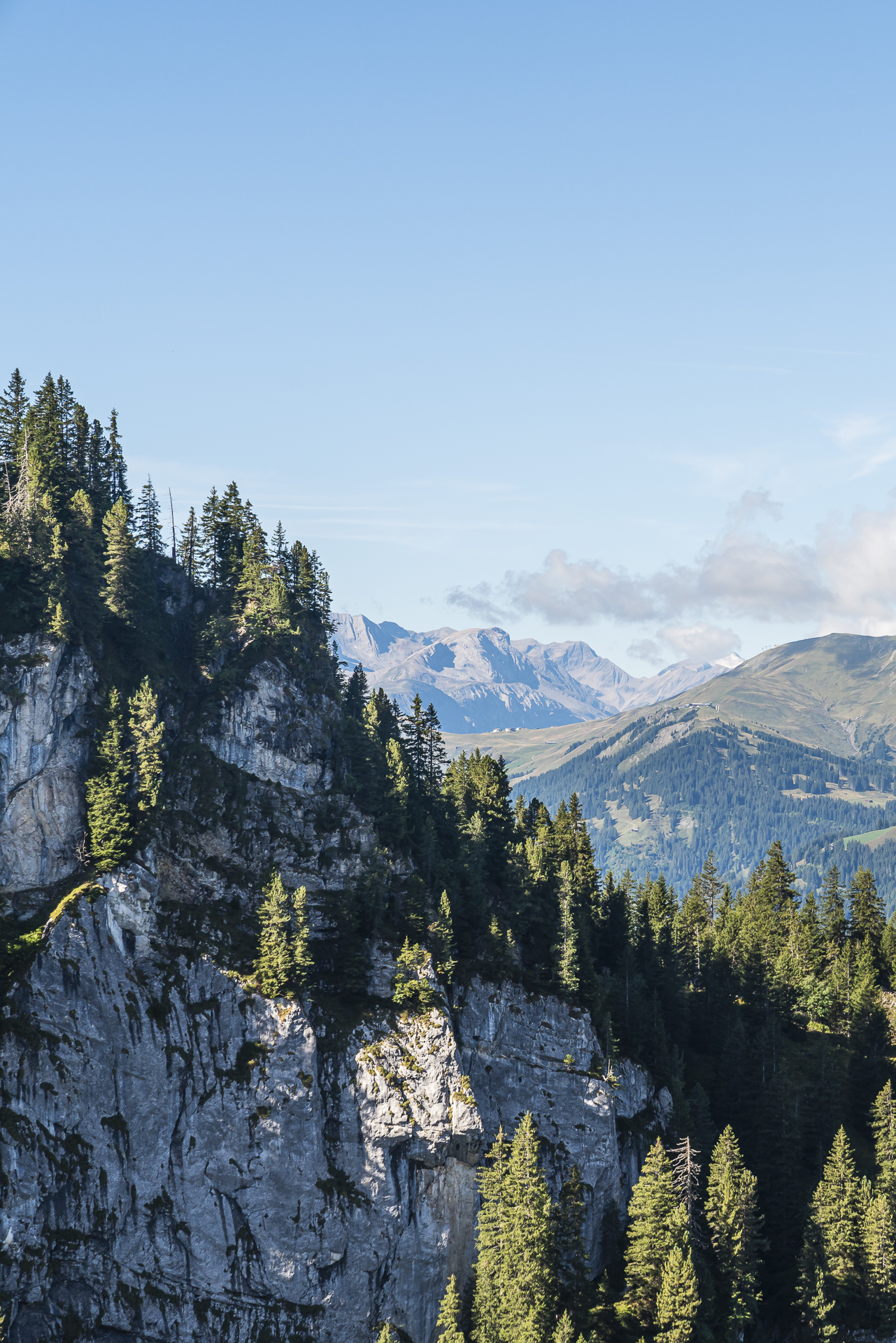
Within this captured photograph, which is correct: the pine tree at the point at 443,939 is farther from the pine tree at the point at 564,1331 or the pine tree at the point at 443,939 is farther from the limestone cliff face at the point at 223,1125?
the pine tree at the point at 564,1331

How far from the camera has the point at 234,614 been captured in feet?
370

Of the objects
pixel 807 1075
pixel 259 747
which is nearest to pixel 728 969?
pixel 807 1075

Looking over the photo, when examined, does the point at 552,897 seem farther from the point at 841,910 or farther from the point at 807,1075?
the point at 841,910

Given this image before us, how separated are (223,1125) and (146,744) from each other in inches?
1361

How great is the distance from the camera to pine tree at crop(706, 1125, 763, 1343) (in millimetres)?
83562

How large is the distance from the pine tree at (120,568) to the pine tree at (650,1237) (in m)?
71.9

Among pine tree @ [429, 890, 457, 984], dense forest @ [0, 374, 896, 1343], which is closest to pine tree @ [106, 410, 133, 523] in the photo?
dense forest @ [0, 374, 896, 1343]

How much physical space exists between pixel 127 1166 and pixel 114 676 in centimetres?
4395

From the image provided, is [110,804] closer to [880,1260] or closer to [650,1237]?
[650,1237]

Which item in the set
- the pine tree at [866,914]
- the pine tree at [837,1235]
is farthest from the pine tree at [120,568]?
the pine tree at [866,914]

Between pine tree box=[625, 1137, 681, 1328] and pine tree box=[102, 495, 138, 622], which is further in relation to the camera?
pine tree box=[102, 495, 138, 622]

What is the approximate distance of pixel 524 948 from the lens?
10675cm

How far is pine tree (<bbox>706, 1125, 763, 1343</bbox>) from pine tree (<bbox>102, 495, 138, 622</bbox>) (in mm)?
76772

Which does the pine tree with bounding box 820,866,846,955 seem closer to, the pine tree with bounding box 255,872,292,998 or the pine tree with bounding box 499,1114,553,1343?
the pine tree with bounding box 499,1114,553,1343
